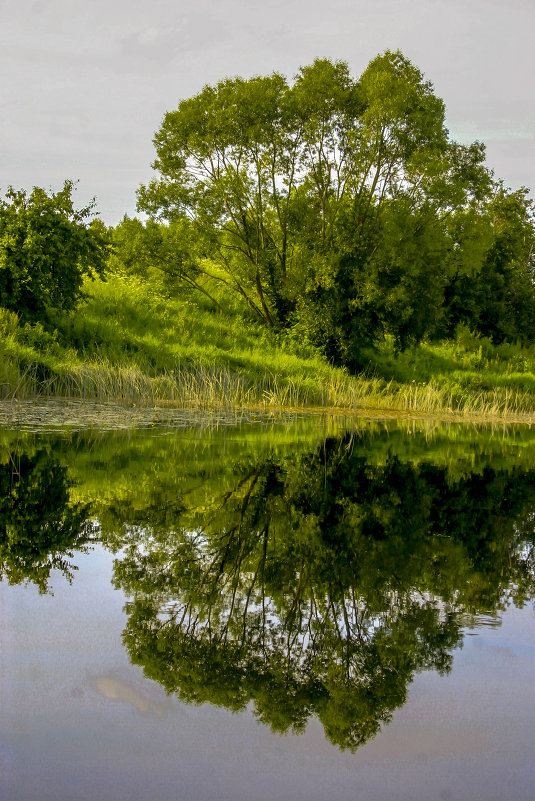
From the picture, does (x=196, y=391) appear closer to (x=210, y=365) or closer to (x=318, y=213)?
(x=210, y=365)

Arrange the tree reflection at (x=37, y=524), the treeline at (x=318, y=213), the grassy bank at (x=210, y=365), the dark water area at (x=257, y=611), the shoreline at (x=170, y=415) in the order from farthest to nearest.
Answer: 1. the treeline at (x=318, y=213)
2. the grassy bank at (x=210, y=365)
3. the shoreline at (x=170, y=415)
4. the tree reflection at (x=37, y=524)
5. the dark water area at (x=257, y=611)

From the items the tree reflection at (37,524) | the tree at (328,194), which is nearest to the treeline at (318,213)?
the tree at (328,194)

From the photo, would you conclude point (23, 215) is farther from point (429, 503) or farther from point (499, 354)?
point (499, 354)

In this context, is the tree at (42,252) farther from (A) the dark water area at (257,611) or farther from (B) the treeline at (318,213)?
(A) the dark water area at (257,611)

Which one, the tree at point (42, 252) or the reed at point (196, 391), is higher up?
the tree at point (42, 252)

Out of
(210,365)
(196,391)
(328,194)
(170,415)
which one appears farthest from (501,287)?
(170,415)

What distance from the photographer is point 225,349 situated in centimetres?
3066

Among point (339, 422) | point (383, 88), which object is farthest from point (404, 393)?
point (383, 88)

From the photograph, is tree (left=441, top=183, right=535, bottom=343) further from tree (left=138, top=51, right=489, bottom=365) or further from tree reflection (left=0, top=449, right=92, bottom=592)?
tree reflection (left=0, top=449, right=92, bottom=592)

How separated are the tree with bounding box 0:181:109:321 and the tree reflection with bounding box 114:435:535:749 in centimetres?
1589

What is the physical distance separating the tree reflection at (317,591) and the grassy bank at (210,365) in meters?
12.3

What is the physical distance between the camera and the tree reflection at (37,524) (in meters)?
5.09

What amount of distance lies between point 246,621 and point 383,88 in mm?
26723

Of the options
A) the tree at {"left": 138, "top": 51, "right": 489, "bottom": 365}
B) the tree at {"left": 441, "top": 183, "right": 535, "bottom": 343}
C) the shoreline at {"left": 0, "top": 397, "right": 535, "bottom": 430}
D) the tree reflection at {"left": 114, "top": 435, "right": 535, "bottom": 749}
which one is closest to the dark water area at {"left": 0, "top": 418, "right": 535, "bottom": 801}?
the tree reflection at {"left": 114, "top": 435, "right": 535, "bottom": 749}
